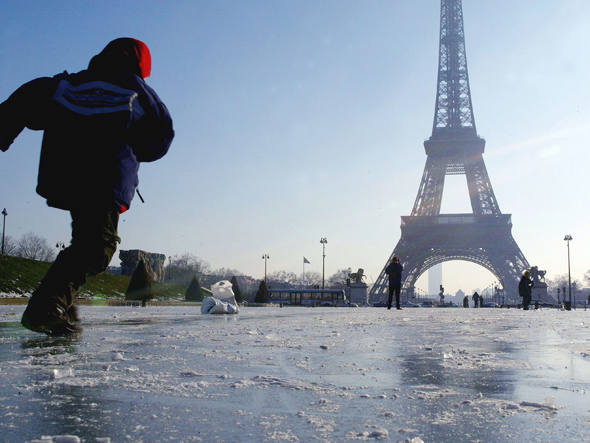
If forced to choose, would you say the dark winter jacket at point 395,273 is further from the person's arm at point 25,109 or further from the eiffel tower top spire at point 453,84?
the eiffel tower top spire at point 453,84

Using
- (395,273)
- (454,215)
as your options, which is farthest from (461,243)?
(395,273)

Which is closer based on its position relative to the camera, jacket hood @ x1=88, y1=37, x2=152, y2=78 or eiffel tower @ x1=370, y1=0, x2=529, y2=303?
jacket hood @ x1=88, y1=37, x2=152, y2=78

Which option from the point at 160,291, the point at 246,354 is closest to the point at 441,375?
the point at 246,354

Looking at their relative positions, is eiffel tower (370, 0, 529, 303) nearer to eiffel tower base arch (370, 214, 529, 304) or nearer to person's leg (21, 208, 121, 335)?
eiffel tower base arch (370, 214, 529, 304)

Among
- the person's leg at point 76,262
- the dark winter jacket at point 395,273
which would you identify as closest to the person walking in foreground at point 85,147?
the person's leg at point 76,262

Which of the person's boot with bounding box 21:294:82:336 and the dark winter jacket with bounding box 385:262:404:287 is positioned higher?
the dark winter jacket with bounding box 385:262:404:287

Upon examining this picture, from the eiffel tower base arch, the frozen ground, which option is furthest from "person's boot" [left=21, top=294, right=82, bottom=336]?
the eiffel tower base arch

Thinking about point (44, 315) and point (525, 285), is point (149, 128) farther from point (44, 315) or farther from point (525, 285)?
point (525, 285)

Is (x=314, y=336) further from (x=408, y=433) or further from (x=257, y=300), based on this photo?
(x=257, y=300)
